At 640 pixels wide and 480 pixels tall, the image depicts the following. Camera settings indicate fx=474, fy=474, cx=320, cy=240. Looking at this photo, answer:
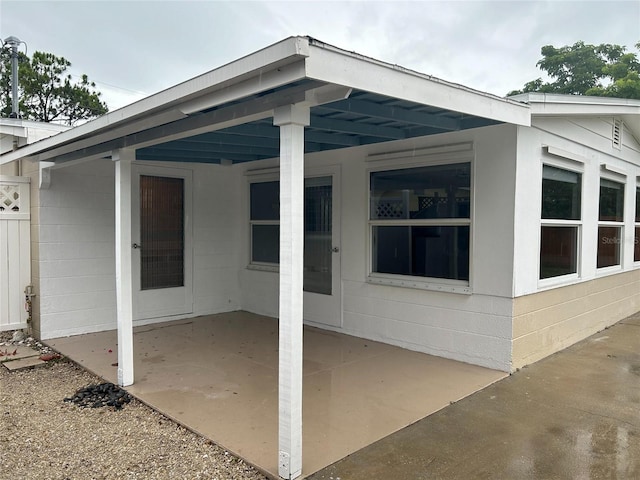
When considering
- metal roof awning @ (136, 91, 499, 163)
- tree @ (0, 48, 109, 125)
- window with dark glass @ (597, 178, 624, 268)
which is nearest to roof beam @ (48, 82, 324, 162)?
metal roof awning @ (136, 91, 499, 163)

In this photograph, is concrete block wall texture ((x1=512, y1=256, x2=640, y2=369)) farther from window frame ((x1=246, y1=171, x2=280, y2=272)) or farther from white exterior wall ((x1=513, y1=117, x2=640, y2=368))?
window frame ((x1=246, y1=171, x2=280, y2=272))

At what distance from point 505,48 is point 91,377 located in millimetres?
27411

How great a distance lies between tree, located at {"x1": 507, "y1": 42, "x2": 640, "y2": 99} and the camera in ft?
70.3

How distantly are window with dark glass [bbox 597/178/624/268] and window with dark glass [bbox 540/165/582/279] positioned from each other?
87cm

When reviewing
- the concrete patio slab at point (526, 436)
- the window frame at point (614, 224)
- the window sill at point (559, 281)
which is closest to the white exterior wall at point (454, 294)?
the concrete patio slab at point (526, 436)

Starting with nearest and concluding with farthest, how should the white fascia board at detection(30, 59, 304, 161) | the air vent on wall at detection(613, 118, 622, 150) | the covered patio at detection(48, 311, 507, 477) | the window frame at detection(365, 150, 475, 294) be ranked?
the white fascia board at detection(30, 59, 304, 161) < the covered patio at detection(48, 311, 507, 477) < the window frame at detection(365, 150, 475, 294) < the air vent on wall at detection(613, 118, 622, 150)

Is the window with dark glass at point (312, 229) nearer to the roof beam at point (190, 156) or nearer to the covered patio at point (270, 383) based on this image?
the roof beam at point (190, 156)

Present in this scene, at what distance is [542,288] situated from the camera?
4.86 meters

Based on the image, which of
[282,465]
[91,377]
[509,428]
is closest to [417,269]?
[509,428]

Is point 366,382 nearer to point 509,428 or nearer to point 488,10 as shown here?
point 509,428

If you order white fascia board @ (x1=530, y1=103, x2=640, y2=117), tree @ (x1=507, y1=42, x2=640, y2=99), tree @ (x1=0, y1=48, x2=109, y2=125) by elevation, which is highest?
tree @ (x1=507, y1=42, x2=640, y2=99)

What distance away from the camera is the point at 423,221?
508cm

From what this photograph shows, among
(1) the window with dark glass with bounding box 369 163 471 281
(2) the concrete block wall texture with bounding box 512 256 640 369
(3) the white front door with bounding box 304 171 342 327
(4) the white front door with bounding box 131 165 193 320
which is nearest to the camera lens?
(2) the concrete block wall texture with bounding box 512 256 640 369

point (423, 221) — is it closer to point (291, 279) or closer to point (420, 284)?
point (420, 284)
